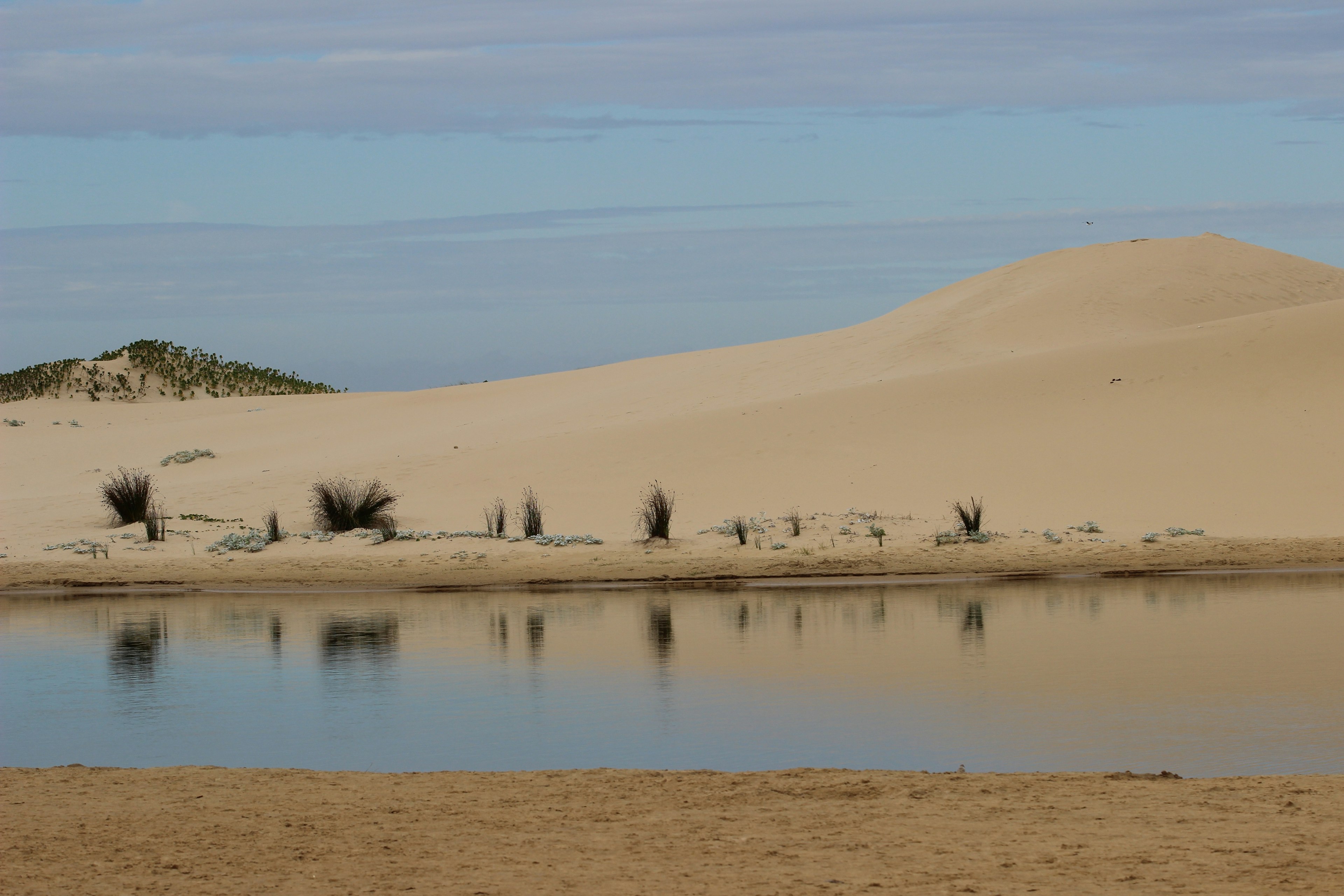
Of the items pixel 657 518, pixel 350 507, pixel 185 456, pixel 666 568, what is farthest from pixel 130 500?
pixel 666 568

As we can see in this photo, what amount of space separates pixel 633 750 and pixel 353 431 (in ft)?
84.8

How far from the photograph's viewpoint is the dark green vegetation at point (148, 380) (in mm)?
43625

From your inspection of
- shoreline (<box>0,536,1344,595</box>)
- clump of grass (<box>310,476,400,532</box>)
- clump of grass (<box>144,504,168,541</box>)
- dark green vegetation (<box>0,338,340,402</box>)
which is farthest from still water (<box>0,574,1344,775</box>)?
dark green vegetation (<box>0,338,340,402</box>)

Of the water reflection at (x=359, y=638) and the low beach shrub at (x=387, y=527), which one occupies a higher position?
the low beach shrub at (x=387, y=527)

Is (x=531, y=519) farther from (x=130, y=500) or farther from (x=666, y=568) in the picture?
(x=130, y=500)

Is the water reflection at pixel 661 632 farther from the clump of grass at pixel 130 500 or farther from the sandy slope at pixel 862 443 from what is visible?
the clump of grass at pixel 130 500

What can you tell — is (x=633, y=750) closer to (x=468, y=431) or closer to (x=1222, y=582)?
(x=1222, y=582)

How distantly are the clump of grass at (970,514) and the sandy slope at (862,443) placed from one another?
0.90 feet

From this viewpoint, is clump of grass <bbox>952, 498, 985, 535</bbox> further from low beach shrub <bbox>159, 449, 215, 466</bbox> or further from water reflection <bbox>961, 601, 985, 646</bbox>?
low beach shrub <bbox>159, 449, 215, 466</bbox>

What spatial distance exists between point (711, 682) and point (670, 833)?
156 inches

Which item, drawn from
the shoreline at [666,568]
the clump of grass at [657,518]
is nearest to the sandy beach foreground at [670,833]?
the shoreline at [666,568]

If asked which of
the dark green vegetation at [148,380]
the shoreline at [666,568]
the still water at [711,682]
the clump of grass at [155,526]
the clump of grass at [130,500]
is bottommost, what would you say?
the still water at [711,682]

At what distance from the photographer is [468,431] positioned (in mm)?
30797

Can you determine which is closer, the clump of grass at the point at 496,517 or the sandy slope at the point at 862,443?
the sandy slope at the point at 862,443
